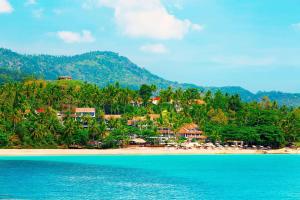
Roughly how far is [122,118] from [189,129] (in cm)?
1530

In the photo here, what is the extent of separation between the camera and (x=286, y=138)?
112m

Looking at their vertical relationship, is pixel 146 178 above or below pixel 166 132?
below

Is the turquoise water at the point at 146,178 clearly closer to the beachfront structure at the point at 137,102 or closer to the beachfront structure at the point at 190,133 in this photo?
the beachfront structure at the point at 190,133

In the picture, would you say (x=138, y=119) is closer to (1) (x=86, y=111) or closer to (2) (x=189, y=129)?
(2) (x=189, y=129)

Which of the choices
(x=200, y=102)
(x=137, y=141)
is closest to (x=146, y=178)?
(x=137, y=141)

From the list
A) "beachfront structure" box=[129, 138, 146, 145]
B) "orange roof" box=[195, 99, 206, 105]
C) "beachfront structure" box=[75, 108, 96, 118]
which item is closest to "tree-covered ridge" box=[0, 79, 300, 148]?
"orange roof" box=[195, 99, 206, 105]

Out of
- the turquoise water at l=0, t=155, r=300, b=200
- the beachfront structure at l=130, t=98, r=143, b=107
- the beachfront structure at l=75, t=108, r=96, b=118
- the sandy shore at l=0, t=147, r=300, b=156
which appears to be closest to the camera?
the turquoise water at l=0, t=155, r=300, b=200

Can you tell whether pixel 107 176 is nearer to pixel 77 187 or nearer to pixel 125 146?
pixel 77 187

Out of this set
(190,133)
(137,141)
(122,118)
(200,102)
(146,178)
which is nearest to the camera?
(146,178)

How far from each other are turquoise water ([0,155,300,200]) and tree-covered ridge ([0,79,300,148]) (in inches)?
328

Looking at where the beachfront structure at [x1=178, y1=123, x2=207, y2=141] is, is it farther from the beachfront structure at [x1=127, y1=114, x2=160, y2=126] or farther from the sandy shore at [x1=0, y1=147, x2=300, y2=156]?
the sandy shore at [x1=0, y1=147, x2=300, y2=156]

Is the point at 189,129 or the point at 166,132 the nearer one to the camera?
the point at 166,132

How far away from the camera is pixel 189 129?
110 metres

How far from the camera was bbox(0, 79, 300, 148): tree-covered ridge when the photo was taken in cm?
9562
